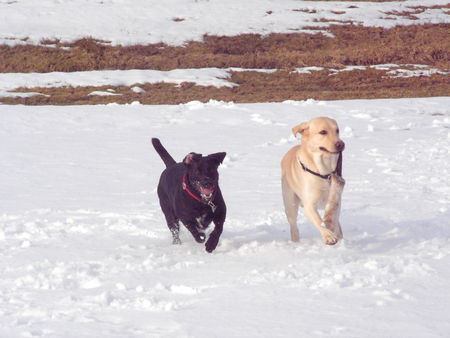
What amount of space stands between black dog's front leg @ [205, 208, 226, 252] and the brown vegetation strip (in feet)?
67.0

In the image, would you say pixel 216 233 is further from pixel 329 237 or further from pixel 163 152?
pixel 163 152

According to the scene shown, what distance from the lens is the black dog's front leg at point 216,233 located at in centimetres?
684

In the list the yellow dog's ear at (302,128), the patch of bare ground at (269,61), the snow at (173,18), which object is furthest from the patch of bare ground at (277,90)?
the yellow dog's ear at (302,128)

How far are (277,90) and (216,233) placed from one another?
638 inches

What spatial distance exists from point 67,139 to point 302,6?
2686 cm

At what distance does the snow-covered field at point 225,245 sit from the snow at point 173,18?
17791 millimetres

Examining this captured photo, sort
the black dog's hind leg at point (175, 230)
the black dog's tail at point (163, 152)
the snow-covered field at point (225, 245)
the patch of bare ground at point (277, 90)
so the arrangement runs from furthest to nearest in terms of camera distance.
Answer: the patch of bare ground at point (277, 90) < the black dog's tail at point (163, 152) < the black dog's hind leg at point (175, 230) < the snow-covered field at point (225, 245)

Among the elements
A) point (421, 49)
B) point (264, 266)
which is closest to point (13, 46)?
point (421, 49)

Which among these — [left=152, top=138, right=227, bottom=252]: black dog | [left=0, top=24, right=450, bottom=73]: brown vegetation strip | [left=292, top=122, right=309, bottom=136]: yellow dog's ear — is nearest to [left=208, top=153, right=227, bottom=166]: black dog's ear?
[left=152, top=138, right=227, bottom=252]: black dog

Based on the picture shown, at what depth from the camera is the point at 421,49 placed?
2995 cm

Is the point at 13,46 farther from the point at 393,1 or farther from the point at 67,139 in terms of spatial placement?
the point at 393,1

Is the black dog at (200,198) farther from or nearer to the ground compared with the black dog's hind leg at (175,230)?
farther from the ground

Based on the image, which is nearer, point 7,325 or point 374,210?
point 7,325

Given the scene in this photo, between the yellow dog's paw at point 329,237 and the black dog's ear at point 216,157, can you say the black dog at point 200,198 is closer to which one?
the black dog's ear at point 216,157
